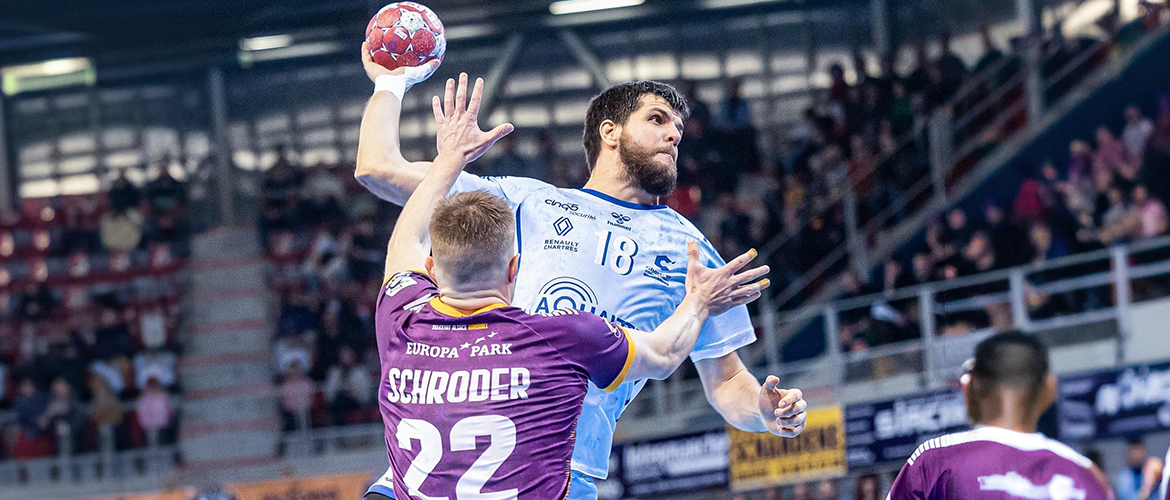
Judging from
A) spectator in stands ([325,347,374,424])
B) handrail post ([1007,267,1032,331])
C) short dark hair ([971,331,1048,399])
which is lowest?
spectator in stands ([325,347,374,424])

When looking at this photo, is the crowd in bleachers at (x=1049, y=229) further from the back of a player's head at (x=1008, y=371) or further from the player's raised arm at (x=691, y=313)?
the player's raised arm at (x=691, y=313)

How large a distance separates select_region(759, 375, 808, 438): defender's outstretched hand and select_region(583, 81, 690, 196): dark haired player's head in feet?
3.28

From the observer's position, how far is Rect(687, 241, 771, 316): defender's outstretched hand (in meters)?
4.27

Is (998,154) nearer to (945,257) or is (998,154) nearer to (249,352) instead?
(945,257)

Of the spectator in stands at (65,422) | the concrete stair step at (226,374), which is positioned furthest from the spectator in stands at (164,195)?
the spectator in stands at (65,422)

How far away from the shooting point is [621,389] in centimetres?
496

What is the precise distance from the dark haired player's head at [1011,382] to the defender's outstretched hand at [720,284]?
74 cm

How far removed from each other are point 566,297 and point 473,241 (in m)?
1.20

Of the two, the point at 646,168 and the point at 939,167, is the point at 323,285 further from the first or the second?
the point at 646,168

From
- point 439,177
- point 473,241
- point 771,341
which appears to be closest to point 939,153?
point 771,341

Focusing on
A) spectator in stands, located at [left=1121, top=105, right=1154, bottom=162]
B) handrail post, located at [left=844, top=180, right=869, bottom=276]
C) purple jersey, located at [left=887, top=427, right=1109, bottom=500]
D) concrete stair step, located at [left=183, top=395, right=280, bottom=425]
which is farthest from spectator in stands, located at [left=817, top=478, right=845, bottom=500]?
purple jersey, located at [left=887, top=427, right=1109, bottom=500]

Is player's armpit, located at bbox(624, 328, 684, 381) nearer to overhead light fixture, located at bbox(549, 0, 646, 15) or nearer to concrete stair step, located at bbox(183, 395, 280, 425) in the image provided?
concrete stair step, located at bbox(183, 395, 280, 425)

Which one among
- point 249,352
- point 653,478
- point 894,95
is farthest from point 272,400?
point 894,95

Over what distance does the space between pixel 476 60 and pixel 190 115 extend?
Answer: 579 cm
